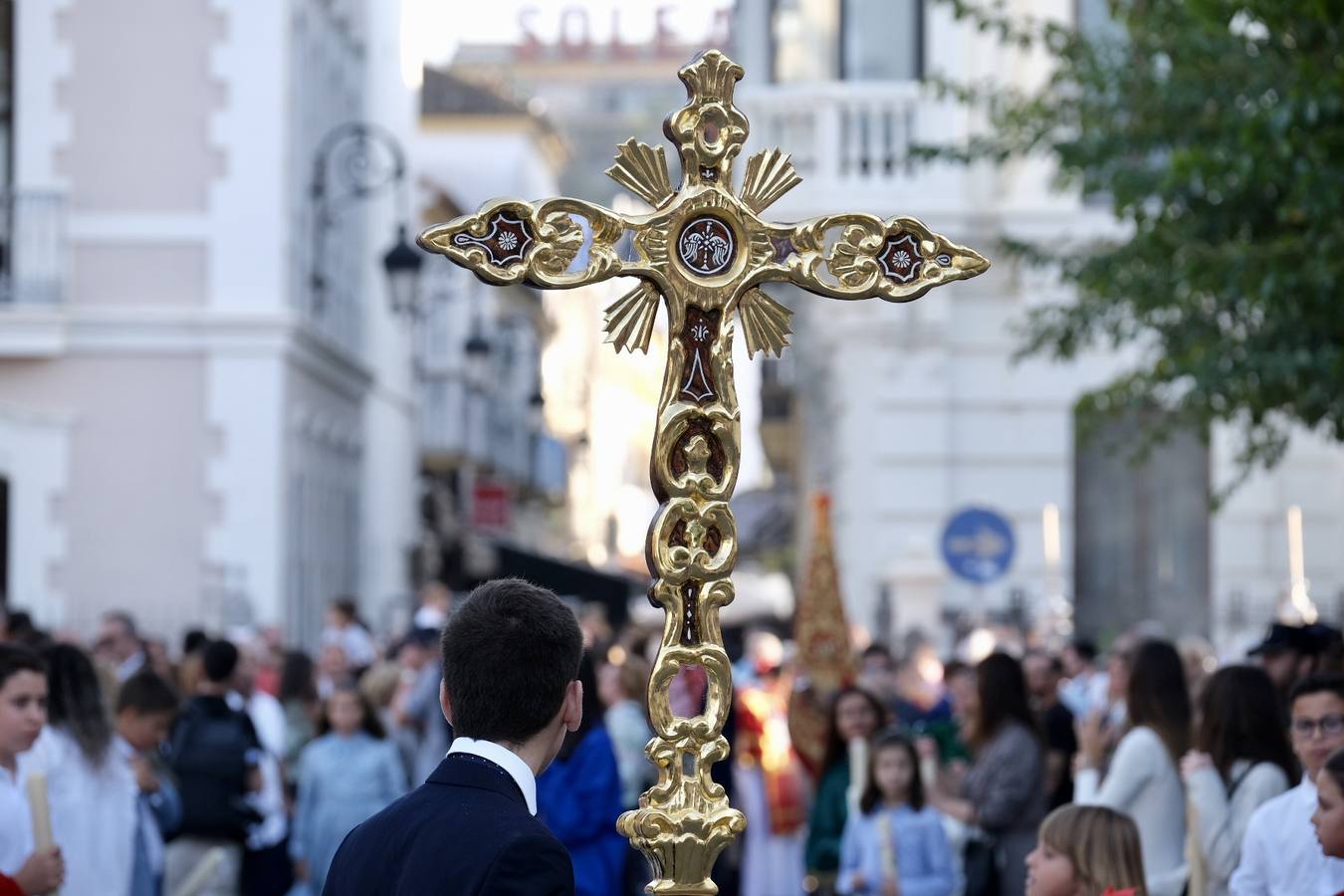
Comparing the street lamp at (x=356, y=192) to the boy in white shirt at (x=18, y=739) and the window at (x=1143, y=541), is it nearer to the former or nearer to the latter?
the window at (x=1143, y=541)

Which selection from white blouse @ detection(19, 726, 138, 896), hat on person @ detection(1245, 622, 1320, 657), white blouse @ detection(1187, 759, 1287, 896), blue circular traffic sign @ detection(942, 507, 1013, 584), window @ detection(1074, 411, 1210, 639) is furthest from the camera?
window @ detection(1074, 411, 1210, 639)

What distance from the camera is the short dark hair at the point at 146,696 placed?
9.23 meters

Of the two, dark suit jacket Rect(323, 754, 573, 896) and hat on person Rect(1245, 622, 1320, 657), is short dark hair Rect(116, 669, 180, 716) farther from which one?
dark suit jacket Rect(323, 754, 573, 896)

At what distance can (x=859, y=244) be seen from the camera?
5371mm

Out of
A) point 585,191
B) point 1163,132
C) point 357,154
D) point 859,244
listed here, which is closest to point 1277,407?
point 1163,132

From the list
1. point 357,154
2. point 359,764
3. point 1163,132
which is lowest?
point 359,764

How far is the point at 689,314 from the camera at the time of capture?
5117 mm

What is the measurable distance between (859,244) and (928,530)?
55.6ft

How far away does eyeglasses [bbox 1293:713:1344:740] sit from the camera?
6594mm

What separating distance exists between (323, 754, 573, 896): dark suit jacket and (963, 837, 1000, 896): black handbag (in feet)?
18.3

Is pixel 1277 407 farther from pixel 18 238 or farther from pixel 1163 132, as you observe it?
pixel 18 238

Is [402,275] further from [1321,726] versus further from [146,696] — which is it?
[1321,726]

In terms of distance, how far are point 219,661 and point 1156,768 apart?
4440 millimetres

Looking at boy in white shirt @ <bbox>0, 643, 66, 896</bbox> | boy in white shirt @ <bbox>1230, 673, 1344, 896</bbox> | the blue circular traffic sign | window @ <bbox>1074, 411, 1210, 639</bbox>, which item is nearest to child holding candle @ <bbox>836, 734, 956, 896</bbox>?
boy in white shirt @ <bbox>1230, 673, 1344, 896</bbox>
